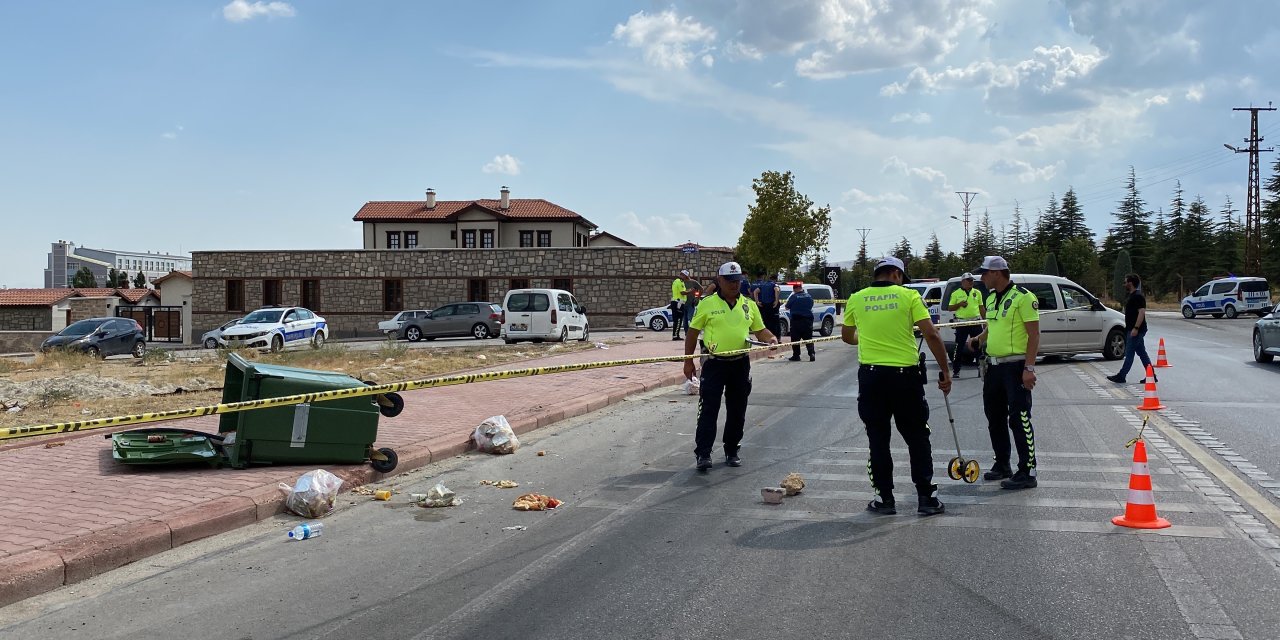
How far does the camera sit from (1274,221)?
60.4 m

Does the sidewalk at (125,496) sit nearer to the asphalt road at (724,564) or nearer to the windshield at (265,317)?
the asphalt road at (724,564)

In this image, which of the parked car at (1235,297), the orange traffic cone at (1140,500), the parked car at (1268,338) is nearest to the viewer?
the orange traffic cone at (1140,500)

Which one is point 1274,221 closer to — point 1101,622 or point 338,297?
point 338,297

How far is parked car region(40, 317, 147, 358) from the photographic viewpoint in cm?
2858

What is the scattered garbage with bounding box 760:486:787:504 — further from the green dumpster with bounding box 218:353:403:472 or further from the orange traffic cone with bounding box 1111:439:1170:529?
the green dumpster with bounding box 218:353:403:472

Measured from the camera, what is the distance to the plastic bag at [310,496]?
21.6 ft

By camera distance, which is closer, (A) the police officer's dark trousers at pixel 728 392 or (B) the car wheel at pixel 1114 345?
(A) the police officer's dark trousers at pixel 728 392

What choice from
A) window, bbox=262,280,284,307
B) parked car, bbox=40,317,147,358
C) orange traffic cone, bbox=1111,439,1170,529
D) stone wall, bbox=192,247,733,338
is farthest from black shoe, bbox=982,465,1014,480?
window, bbox=262,280,284,307

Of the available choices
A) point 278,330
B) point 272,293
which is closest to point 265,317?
point 278,330

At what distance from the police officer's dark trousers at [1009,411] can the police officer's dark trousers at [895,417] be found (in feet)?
4.09

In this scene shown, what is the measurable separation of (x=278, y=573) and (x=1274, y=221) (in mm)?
70626

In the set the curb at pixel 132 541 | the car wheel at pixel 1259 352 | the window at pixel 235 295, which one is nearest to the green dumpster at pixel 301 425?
the curb at pixel 132 541

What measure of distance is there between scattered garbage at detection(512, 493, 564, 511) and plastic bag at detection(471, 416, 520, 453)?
7.07ft

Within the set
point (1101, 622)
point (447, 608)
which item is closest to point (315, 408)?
point (447, 608)
